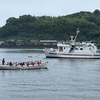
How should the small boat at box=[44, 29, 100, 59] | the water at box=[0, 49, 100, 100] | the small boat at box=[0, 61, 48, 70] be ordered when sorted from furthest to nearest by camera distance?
the small boat at box=[44, 29, 100, 59]
the small boat at box=[0, 61, 48, 70]
the water at box=[0, 49, 100, 100]

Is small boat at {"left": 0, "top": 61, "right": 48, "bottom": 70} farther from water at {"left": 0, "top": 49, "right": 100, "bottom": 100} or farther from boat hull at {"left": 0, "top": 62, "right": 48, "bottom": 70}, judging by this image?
water at {"left": 0, "top": 49, "right": 100, "bottom": 100}

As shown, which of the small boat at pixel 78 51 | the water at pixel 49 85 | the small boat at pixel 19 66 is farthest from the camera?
the small boat at pixel 78 51

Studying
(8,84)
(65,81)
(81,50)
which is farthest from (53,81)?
(81,50)

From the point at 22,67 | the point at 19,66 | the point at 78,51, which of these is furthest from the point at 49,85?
the point at 78,51

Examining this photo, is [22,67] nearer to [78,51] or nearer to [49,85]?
[49,85]

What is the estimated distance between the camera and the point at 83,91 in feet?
247

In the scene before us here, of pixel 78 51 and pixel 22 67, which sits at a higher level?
pixel 78 51

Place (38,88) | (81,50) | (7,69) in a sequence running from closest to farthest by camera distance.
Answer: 1. (38,88)
2. (7,69)
3. (81,50)

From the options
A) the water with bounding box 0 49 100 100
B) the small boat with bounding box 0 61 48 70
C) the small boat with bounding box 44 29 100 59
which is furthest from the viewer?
the small boat with bounding box 44 29 100 59

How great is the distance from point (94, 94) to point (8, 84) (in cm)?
1593

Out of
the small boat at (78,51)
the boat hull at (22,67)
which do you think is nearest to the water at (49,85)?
the boat hull at (22,67)

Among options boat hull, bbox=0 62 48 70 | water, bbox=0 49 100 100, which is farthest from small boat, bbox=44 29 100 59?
boat hull, bbox=0 62 48 70

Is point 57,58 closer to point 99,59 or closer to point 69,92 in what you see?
point 99,59

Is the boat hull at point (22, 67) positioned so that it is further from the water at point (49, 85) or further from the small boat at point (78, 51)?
the small boat at point (78, 51)
